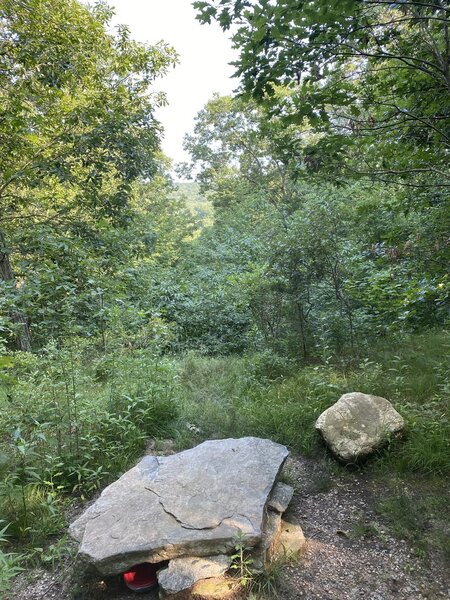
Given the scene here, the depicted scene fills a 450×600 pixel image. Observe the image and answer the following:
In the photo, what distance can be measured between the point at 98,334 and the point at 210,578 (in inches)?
145

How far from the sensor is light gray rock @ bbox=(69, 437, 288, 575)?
7.62ft

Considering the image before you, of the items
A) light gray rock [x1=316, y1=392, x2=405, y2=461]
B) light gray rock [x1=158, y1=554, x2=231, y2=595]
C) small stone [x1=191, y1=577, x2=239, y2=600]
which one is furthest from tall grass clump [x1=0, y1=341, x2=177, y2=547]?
light gray rock [x1=316, y1=392, x2=405, y2=461]

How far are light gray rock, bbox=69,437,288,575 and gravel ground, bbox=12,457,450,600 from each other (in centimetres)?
27

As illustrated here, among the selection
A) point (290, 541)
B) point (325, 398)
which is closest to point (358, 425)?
point (325, 398)

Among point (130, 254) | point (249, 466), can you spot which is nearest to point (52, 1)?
point (130, 254)

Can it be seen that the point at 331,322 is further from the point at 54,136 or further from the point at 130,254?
the point at 54,136

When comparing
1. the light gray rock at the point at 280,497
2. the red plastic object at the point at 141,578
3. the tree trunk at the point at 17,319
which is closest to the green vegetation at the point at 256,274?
the tree trunk at the point at 17,319

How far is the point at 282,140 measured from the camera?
9.82ft

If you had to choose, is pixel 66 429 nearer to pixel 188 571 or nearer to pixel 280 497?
pixel 188 571

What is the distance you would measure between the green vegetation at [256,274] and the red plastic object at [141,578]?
555 millimetres

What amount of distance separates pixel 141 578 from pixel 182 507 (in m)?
0.46

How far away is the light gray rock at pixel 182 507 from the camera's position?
2.32 meters

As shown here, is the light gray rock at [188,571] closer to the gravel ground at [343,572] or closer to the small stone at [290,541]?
the gravel ground at [343,572]

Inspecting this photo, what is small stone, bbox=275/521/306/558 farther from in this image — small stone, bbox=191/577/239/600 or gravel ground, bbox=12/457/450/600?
small stone, bbox=191/577/239/600
